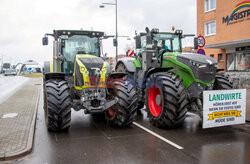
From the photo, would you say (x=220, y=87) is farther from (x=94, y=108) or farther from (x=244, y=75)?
(x=244, y=75)

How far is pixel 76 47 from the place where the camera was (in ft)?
25.4

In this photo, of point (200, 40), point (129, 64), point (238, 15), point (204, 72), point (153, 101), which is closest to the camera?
point (204, 72)

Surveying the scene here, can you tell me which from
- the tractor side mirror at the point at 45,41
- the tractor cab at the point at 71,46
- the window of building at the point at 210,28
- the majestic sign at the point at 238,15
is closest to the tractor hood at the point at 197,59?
the tractor cab at the point at 71,46

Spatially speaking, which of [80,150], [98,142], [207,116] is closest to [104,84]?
[98,142]

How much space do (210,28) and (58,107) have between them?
1919 centimetres

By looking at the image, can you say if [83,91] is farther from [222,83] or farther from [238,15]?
[238,15]

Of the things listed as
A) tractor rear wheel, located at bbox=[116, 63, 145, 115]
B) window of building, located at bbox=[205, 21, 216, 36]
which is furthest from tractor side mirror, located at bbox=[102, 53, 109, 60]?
window of building, located at bbox=[205, 21, 216, 36]

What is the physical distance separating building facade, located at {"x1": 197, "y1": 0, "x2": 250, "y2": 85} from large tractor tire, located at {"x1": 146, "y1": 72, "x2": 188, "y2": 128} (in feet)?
38.2

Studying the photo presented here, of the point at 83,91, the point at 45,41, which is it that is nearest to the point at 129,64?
the point at 45,41

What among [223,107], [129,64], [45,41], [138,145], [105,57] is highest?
[45,41]

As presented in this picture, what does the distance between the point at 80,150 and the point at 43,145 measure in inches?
38.9

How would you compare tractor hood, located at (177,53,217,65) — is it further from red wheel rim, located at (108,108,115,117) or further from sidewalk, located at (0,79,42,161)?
sidewalk, located at (0,79,42,161)

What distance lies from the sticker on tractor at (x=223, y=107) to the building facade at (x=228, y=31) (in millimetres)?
11073

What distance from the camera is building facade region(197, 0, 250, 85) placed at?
1742 cm
